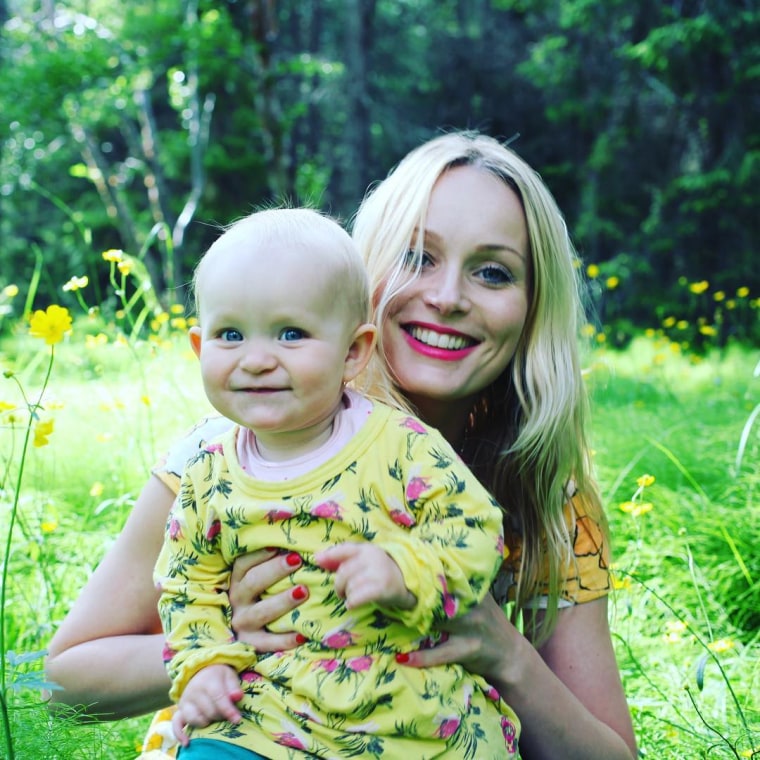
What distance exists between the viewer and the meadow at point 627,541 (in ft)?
5.31

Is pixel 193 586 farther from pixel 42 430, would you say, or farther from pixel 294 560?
pixel 42 430

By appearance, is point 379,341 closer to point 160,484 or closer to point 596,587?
point 160,484

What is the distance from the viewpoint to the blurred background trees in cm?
1005

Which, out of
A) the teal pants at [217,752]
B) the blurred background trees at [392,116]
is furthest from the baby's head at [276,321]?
the blurred background trees at [392,116]

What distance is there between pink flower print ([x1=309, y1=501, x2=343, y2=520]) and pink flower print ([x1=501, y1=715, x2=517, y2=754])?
42cm

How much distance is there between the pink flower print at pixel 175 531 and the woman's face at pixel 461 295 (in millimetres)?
612

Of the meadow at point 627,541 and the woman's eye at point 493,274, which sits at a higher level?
the woman's eye at point 493,274

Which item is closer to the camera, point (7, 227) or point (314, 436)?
point (314, 436)

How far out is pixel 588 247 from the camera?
13289 millimetres

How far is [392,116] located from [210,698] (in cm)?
1429

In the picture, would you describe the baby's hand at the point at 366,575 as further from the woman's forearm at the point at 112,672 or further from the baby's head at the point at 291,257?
the woman's forearm at the point at 112,672

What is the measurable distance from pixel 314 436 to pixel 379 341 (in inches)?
19.6

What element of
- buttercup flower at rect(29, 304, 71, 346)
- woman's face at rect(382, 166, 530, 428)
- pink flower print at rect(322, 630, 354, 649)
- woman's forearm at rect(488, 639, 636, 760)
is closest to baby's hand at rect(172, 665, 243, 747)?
pink flower print at rect(322, 630, 354, 649)

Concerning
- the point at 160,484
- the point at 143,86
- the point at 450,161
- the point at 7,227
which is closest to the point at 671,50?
the point at 143,86
